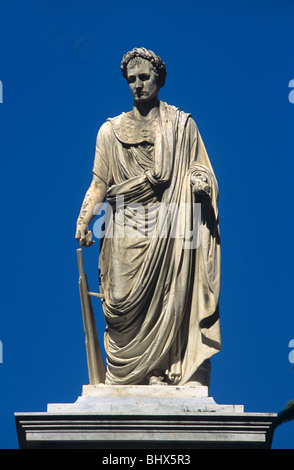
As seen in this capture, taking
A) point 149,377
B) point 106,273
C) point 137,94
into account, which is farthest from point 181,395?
point 137,94

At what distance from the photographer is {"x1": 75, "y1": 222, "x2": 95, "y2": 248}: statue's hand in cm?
2338

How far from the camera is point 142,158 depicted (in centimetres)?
2366

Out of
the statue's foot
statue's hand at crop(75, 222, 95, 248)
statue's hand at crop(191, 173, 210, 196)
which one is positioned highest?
statue's hand at crop(191, 173, 210, 196)

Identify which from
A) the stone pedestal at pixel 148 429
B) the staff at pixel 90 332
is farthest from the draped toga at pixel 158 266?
the stone pedestal at pixel 148 429

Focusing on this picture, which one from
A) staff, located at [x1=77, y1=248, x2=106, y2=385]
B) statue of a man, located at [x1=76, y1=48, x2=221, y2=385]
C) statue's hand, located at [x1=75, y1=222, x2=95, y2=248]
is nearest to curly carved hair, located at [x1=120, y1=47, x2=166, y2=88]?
statue of a man, located at [x1=76, y1=48, x2=221, y2=385]

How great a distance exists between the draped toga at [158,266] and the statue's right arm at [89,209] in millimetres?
106

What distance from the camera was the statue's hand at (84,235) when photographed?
23.4 m

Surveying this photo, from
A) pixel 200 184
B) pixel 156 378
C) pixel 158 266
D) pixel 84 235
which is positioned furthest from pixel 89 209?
pixel 156 378

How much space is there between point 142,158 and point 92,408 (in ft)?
12.5

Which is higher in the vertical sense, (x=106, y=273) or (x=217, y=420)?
(x=106, y=273)

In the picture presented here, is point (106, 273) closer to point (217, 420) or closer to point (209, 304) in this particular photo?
point (209, 304)

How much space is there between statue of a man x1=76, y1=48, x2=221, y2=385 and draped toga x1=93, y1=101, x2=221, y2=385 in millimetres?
14

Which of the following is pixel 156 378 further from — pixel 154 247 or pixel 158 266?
pixel 154 247

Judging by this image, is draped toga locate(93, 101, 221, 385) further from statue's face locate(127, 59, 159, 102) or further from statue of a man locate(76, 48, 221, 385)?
statue's face locate(127, 59, 159, 102)
